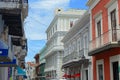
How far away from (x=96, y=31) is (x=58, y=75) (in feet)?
100

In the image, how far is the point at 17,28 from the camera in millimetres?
15414

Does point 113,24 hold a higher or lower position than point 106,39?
higher

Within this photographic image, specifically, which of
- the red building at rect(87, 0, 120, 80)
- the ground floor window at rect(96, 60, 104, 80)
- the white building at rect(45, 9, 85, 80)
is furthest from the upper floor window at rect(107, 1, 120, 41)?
A: the white building at rect(45, 9, 85, 80)

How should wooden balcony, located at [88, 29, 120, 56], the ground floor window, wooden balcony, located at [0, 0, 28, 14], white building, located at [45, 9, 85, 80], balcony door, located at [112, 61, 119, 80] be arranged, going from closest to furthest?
wooden balcony, located at [0, 0, 28, 14], wooden balcony, located at [88, 29, 120, 56], balcony door, located at [112, 61, 119, 80], the ground floor window, white building, located at [45, 9, 85, 80]

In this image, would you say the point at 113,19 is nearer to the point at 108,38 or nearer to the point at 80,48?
the point at 108,38

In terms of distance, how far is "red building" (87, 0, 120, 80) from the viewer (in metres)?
19.1

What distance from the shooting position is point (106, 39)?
65.5 ft

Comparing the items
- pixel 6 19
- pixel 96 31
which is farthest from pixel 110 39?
pixel 6 19

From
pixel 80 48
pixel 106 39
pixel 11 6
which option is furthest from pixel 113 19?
pixel 80 48

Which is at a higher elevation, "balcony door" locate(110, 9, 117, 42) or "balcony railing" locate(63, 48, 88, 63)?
"balcony door" locate(110, 9, 117, 42)

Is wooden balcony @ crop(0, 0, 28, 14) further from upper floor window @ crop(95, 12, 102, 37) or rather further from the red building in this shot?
upper floor window @ crop(95, 12, 102, 37)

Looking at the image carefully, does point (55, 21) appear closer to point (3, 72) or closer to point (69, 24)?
point (69, 24)

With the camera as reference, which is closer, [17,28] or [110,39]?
[17,28]

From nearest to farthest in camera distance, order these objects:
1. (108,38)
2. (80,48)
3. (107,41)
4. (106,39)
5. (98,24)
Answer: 1. (108,38)
2. (107,41)
3. (106,39)
4. (98,24)
5. (80,48)
